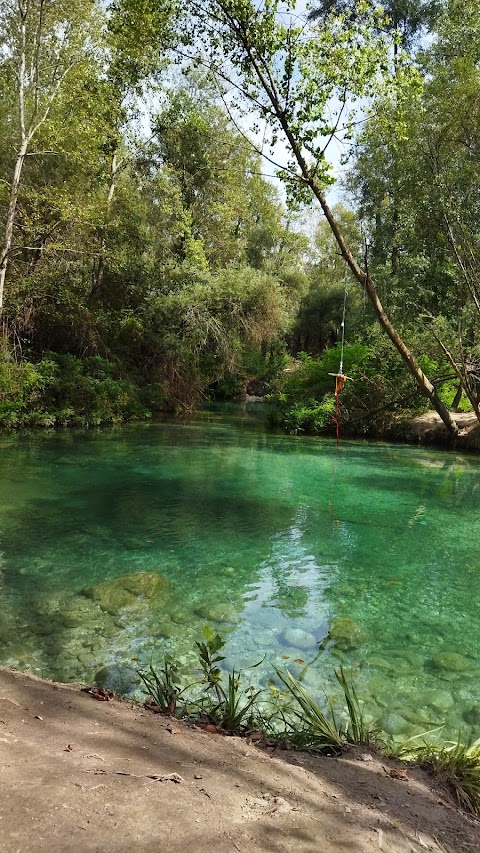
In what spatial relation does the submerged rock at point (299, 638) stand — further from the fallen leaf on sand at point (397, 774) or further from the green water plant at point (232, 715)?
the fallen leaf on sand at point (397, 774)

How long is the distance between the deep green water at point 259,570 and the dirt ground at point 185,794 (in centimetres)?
102

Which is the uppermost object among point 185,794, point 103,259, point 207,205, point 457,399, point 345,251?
point 207,205

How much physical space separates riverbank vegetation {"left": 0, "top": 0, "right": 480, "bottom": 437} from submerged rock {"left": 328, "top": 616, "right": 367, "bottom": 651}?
7510 mm

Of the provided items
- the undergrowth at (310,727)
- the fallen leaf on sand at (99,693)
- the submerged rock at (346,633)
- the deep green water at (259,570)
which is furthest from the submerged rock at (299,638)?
the fallen leaf on sand at (99,693)

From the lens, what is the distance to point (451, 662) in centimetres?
420

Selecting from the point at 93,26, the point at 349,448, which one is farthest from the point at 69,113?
the point at 349,448

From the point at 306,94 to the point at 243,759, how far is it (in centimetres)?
1086

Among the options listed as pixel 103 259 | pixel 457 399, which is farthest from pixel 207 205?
pixel 457 399

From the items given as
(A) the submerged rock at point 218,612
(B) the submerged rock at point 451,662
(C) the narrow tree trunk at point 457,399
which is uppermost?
(C) the narrow tree trunk at point 457,399

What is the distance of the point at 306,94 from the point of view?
9.95 metres

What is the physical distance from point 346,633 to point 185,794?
2.86 meters

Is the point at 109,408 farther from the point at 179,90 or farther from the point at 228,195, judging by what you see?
the point at 179,90

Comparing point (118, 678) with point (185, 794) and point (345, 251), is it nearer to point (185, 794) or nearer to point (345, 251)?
point (185, 794)

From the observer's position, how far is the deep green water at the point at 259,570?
4004mm
